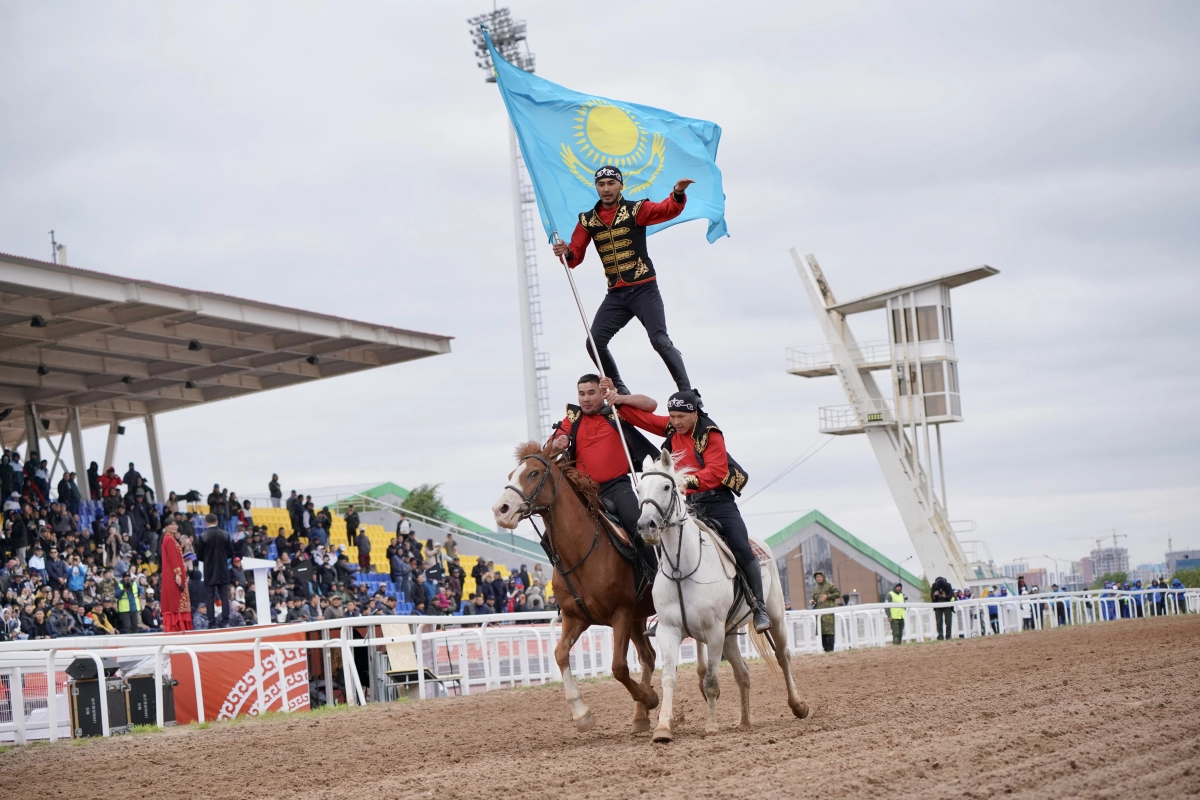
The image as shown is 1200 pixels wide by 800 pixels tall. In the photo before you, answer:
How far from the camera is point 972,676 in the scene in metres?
13.3

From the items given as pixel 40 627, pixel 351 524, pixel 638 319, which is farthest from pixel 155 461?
pixel 638 319

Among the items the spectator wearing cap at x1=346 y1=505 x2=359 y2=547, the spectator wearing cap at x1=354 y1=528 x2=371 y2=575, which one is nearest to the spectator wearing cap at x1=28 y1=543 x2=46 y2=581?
the spectator wearing cap at x1=354 y1=528 x2=371 y2=575

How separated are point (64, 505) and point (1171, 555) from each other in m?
85.8

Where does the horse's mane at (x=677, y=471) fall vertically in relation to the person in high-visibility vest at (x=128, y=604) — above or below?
above

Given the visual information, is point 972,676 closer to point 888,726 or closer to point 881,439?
point 888,726

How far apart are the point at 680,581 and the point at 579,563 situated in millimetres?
921

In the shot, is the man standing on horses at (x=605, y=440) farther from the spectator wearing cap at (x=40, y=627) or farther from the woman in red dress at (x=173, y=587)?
the spectator wearing cap at (x=40, y=627)

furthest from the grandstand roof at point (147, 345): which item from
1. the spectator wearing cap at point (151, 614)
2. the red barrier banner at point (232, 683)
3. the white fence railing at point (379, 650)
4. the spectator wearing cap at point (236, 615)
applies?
the red barrier banner at point (232, 683)

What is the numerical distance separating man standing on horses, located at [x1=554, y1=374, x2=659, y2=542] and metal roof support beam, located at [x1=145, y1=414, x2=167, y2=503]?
22676 millimetres

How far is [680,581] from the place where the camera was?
8695 mm

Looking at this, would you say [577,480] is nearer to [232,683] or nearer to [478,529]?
[232,683]

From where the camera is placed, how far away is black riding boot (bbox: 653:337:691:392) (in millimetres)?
9930

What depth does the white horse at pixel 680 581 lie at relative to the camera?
832 centimetres

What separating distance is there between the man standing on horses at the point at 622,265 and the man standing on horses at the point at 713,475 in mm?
411
